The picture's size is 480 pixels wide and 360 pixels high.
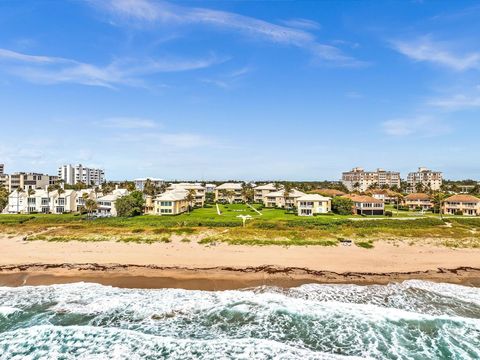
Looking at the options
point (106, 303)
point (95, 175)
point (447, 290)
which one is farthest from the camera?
point (95, 175)

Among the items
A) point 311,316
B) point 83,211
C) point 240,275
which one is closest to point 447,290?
point 311,316

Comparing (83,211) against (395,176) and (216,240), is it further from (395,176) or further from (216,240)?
(395,176)

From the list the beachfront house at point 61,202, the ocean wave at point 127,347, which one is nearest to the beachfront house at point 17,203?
the beachfront house at point 61,202

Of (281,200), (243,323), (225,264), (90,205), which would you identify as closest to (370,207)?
(281,200)

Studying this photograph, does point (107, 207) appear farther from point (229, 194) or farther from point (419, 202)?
point (419, 202)

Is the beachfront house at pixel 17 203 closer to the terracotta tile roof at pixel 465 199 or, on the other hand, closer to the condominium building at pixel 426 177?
the terracotta tile roof at pixel 465 199

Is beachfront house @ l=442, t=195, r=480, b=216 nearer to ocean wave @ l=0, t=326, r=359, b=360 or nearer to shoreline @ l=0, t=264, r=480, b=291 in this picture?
shoreline @ l=0, t=264, r=480, b=291
